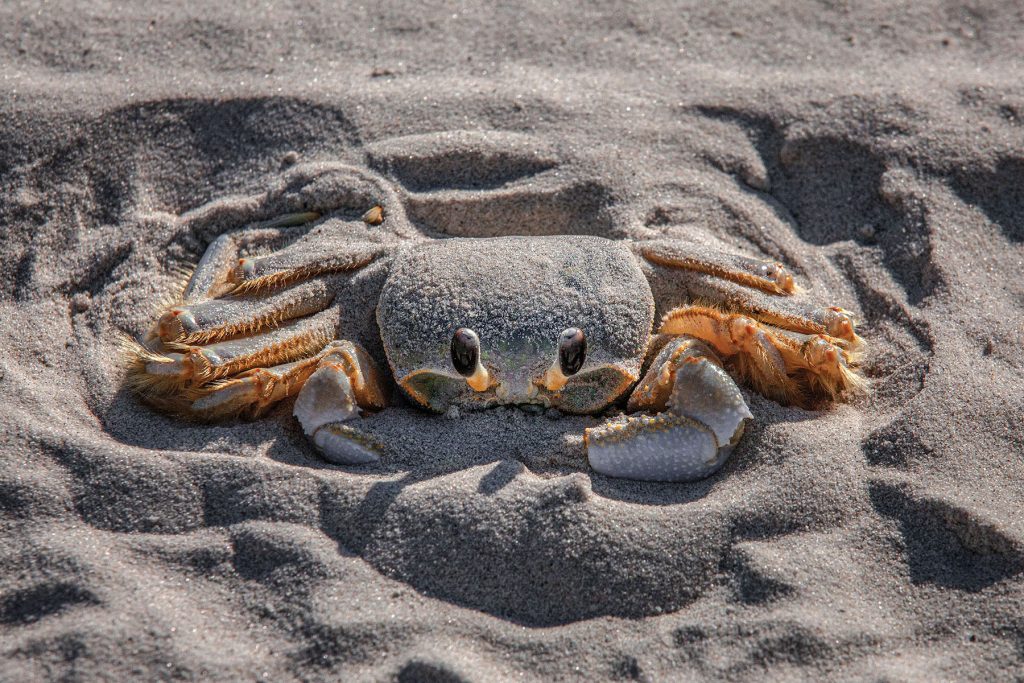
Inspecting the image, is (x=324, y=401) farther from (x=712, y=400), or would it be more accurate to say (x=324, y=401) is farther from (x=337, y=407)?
(x=712, y=400)

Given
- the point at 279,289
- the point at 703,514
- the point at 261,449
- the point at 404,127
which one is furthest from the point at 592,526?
the point at 404,127

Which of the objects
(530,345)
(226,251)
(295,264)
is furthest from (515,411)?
(226,251)

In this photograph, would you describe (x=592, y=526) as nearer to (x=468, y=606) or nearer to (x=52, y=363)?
(x=468, y=606)

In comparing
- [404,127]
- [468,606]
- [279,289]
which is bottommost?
[468,606]

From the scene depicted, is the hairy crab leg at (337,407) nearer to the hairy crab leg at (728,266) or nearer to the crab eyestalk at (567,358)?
the crab eyestalk at (567,358)

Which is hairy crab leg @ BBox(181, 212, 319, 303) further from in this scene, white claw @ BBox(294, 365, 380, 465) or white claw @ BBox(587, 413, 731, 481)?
white claw @ BBox(587, 413, 731, 481)

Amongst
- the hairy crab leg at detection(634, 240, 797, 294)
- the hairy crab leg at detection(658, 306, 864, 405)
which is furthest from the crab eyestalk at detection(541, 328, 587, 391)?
the hairy crab leg at detection(634, 240, 797, 294)
